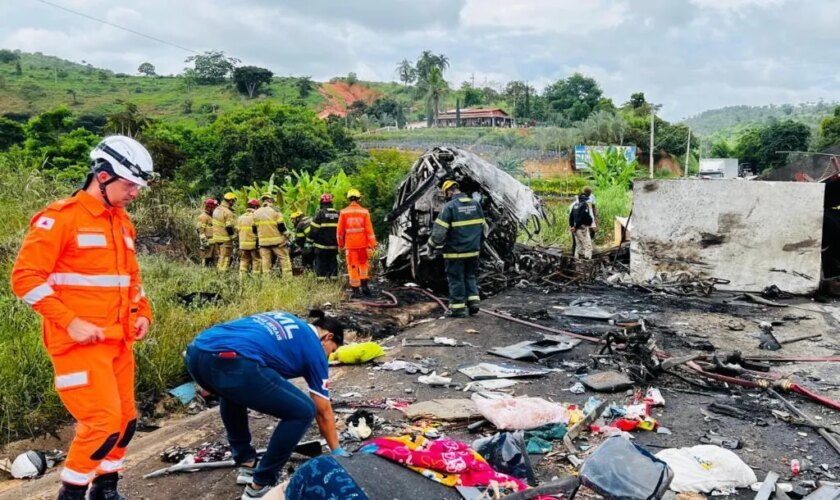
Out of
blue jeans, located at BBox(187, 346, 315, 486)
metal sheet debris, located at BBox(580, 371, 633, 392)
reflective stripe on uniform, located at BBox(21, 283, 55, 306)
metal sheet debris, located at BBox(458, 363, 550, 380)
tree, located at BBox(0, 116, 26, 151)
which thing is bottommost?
metal sheet debris, located at BBox(458, 363, 550, 380)

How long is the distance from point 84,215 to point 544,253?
9.18m

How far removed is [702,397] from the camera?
16.7ft

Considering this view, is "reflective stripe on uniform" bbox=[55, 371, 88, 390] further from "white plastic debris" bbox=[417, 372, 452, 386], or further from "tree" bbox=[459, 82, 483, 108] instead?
"tree" bbox=[459, 82, 483, 108]

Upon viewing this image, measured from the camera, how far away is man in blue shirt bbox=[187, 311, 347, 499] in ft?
10.2

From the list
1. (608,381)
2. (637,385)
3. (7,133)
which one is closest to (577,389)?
(608,381)

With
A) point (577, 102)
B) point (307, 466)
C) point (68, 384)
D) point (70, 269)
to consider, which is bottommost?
point (307, 466)

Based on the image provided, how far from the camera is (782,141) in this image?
41.7 metres

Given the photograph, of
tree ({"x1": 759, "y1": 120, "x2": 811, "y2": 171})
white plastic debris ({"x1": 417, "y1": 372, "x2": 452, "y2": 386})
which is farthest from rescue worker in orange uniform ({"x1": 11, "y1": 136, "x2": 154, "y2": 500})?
tree ({"x1": 759, "y1": 120, "x2": 811, "y2": 171})

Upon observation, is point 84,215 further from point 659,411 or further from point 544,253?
point 544,253

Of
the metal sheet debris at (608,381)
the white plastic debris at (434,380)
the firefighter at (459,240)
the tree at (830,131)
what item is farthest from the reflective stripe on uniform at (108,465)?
the tree at (830,131)

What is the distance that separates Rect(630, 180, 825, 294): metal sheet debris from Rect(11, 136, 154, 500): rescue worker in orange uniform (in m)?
8.90

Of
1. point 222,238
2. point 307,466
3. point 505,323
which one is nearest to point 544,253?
point 505,323

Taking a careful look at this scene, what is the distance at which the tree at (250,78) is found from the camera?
6656 centimetres

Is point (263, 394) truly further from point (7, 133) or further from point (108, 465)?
point (7, 133)
